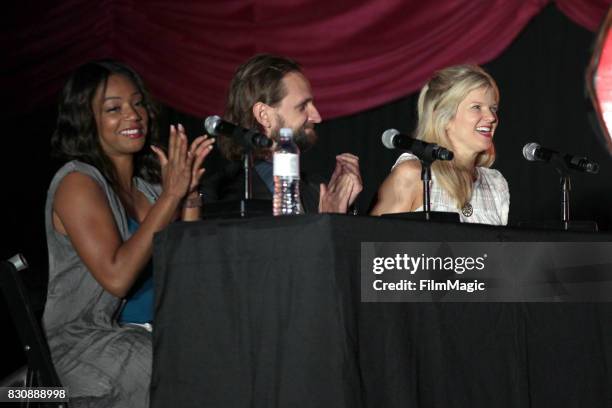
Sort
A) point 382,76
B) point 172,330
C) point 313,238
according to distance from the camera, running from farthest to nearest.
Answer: point 382,76 < point 172,330 < point 313,238

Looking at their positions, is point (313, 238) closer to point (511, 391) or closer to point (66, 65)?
point (511, 391)

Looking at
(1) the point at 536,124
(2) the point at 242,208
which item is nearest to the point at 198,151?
(2) the point at 242,208

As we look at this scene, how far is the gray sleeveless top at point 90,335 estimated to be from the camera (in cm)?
219

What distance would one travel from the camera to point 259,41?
14.4 feet

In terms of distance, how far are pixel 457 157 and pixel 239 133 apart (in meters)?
1.38

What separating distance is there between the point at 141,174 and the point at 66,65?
2.01 meters

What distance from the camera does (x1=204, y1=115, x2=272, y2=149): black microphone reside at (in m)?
2.06

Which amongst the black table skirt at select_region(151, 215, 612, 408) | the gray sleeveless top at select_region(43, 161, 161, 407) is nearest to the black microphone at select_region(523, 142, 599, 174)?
the black table skirt at select_region(151, 215, 612, 408)

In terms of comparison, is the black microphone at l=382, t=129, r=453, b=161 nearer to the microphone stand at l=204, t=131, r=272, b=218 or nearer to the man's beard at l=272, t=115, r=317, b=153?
the microphone stand at l=204, t=131, r=272, b=218

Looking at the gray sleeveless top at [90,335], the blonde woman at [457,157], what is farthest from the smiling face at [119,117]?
the blonde woman at [457,157]

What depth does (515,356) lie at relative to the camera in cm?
184

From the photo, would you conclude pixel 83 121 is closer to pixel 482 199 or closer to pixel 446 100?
pixel 446 100

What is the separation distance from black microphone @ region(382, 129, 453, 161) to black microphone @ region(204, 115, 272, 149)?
42cm

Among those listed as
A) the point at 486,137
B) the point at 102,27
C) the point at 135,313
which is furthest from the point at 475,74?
the point at 102,27
